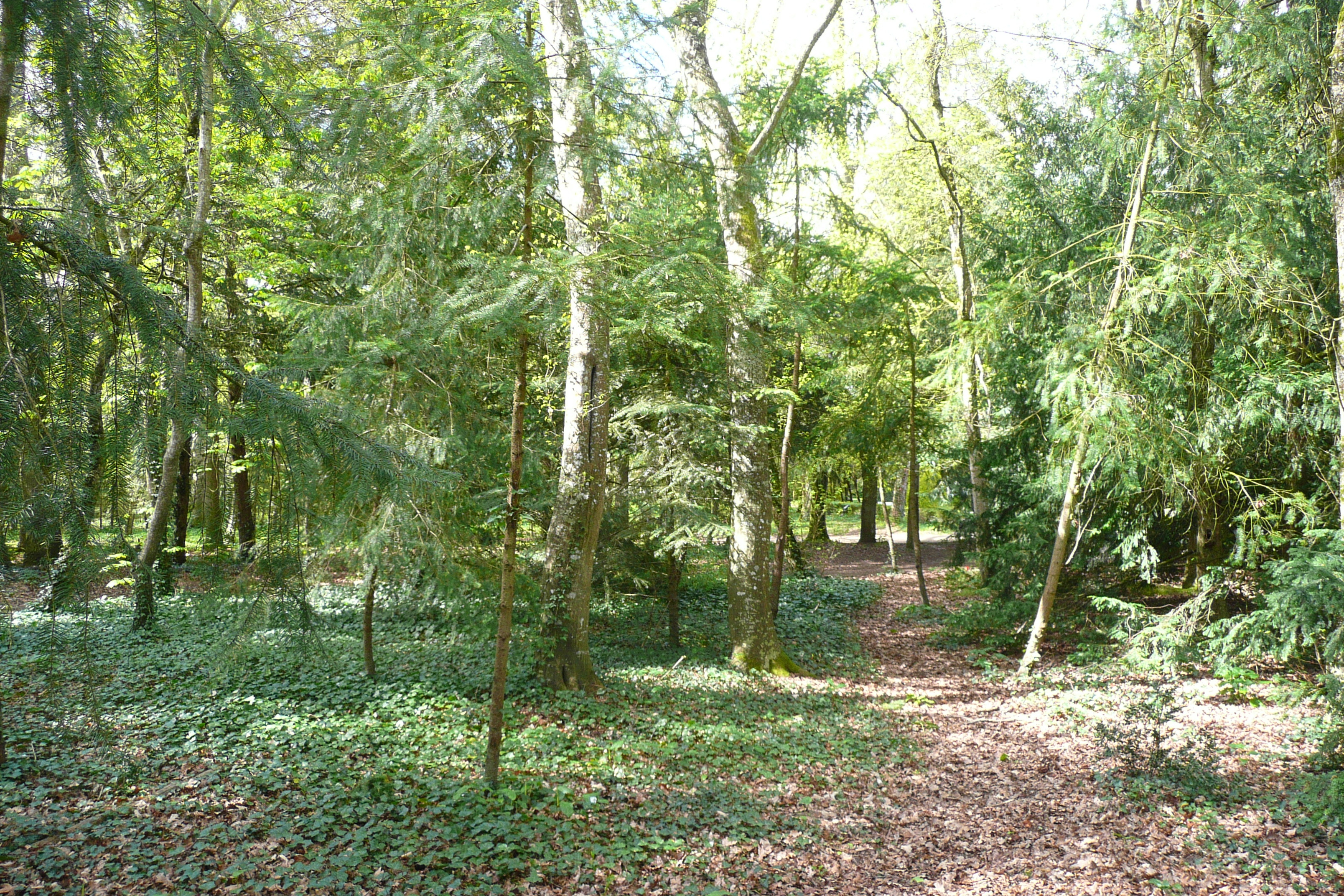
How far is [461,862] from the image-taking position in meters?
4.25

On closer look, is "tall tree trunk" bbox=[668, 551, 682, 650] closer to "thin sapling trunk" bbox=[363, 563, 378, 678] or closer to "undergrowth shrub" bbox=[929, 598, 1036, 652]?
"thin sapling trunk" bbox=[363, 563, 378, 678]

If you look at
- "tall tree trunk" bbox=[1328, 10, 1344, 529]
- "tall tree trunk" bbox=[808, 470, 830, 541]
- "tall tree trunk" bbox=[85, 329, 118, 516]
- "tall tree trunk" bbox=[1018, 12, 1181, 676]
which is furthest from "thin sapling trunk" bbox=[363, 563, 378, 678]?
"tall tree trunk" bbox=[808, 470, 830, 541]

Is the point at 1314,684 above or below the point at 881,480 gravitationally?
below

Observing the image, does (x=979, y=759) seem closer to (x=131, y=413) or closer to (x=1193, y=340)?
(x=1193, y=340)

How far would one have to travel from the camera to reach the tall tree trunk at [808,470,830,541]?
61.9 feet

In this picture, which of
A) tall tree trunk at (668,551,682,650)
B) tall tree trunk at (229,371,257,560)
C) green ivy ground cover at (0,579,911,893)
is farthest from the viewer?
tall tree trunk at (668,551,682,650)

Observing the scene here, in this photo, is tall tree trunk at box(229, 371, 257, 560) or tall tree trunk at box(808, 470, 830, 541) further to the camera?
tall tree trunk at box(808, 470, 830, 541)

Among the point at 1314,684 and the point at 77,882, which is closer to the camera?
the point at 77,882

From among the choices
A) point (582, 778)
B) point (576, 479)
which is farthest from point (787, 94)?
point (582, 778)

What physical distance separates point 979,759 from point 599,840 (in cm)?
364

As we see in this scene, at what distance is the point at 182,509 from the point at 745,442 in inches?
432

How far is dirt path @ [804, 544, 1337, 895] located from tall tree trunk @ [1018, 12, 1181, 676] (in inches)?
51.4

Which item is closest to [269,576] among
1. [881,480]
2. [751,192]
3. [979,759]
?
[751,192]

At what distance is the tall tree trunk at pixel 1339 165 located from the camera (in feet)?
19.0
